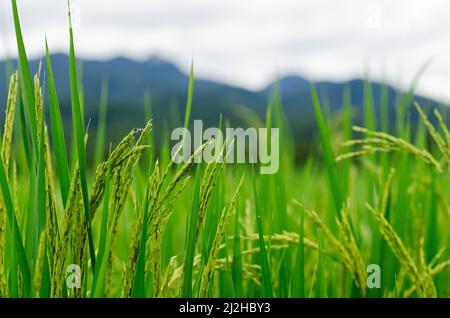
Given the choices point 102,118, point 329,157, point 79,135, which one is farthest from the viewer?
point 102,118

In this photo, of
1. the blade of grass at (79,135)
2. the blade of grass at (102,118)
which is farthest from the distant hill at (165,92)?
the blade of grass at (79,135)

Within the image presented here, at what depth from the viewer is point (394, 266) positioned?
1.26 metres

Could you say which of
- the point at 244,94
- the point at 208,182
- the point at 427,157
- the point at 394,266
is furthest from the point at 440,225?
the point at 244,94

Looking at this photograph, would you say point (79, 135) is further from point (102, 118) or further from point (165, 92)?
point (165, 92)

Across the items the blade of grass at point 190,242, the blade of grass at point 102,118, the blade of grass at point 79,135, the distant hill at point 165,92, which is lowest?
the blade of grass at point 190,242

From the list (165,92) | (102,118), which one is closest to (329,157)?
(102,118)

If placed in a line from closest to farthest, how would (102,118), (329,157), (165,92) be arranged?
(329,157)
(102,118)
(165,92)

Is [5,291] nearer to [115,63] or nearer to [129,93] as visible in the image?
[129,93]

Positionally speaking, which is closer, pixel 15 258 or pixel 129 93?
pixel 15 258

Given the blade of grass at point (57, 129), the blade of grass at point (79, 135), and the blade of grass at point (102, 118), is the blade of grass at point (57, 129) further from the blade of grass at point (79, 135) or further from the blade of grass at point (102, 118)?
the blade of grass at point (102, 118)

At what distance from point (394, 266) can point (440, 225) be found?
799mm

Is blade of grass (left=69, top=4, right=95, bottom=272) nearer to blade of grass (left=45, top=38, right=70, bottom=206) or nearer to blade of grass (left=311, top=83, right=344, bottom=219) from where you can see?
blade of grass (left=45, top=38, right=70, bottom=206)

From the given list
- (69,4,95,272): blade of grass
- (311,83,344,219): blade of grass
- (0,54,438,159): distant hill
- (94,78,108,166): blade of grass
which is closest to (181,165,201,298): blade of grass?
(69,4,95,272): blade of grass

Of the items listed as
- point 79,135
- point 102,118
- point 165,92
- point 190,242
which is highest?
point 165,92
